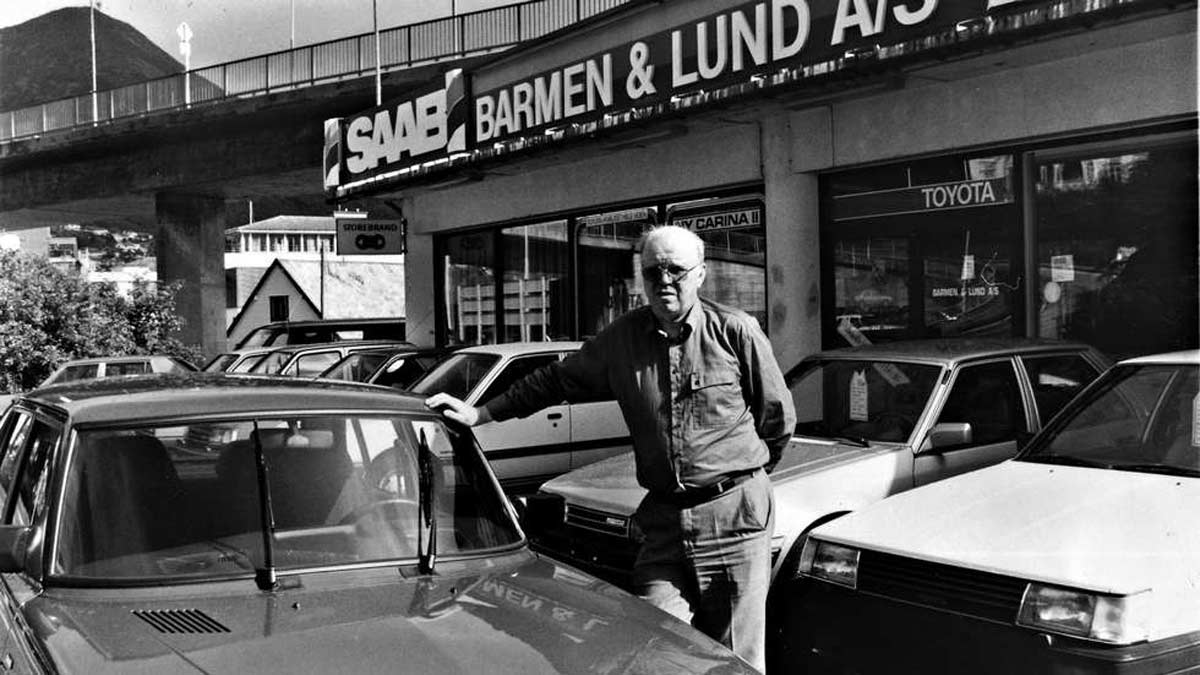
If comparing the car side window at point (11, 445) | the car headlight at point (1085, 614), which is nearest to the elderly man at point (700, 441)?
the car headlight at point (1085, 614)

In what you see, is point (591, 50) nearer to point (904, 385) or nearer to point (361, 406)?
point (904, 385)

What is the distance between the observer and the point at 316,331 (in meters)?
18.9

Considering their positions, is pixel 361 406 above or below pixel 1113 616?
above

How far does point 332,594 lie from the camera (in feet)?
10.2

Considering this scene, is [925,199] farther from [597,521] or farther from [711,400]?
[711,400]

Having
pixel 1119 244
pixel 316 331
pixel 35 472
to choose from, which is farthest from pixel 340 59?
pixel 35 472

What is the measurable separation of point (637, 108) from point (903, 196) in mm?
2846

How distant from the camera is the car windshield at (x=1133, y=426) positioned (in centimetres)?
461

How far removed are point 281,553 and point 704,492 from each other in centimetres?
141

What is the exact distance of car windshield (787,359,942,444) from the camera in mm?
6215

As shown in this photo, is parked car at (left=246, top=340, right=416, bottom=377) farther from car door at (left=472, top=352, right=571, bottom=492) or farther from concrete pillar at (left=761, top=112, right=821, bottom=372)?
concrete pillar at (left=761, top=112, right=821, bottom=372)

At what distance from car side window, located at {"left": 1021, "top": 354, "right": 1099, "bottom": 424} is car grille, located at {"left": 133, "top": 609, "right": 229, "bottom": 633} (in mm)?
5181

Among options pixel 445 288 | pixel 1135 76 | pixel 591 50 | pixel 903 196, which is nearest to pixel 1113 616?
pixel 1135 76

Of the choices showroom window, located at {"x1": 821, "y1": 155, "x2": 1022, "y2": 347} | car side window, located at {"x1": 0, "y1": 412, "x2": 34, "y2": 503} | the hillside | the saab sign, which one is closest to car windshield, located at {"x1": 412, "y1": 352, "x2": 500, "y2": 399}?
showroom window, located at {"x1": 821, "y1": 155, "x2": 1022, "y2": 347}
